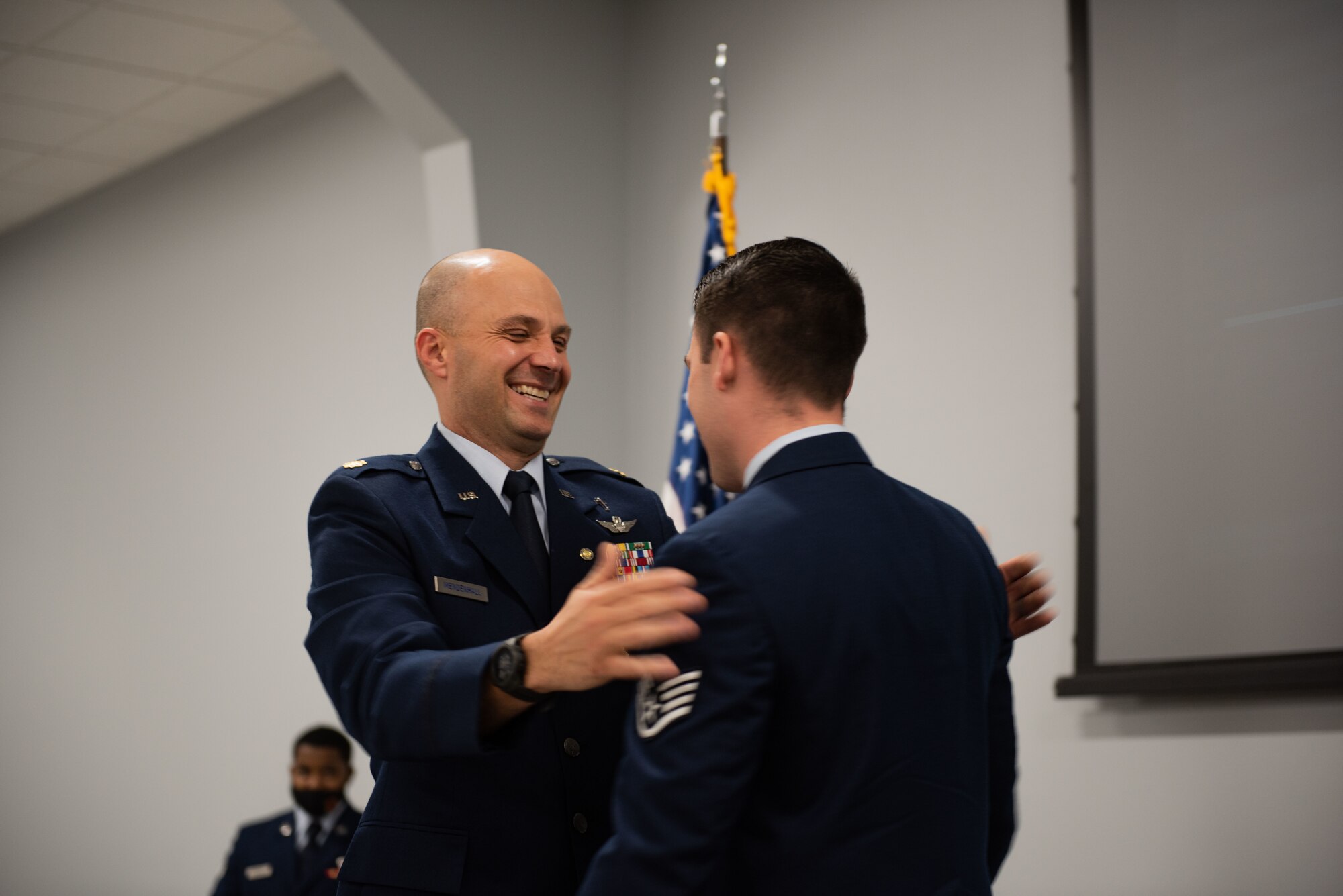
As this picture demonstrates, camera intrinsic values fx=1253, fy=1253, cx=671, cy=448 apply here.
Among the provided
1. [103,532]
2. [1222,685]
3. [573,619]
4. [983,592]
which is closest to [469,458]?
[573,619]

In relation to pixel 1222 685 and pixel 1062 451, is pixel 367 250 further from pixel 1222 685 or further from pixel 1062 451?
pixel 1222 685

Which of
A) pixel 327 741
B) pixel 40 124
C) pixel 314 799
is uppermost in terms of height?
pixel 40 124

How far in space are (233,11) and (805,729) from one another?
4.80m

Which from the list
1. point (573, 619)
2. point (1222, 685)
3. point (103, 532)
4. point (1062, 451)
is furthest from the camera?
point (103, 532)

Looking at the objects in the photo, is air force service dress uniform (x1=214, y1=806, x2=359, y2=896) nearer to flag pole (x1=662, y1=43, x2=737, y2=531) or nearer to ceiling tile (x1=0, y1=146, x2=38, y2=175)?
flag pole (x1=662, y1=43, x2=737, y2=531)

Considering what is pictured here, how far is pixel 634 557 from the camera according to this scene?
196 cm

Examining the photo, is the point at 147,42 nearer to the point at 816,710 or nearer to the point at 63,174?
the point at 63,174

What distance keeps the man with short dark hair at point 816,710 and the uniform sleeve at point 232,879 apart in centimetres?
384

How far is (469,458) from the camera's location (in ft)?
6.26

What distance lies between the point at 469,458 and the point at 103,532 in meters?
5.62

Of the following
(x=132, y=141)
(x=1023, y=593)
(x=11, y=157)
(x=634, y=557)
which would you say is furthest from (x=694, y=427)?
(x=11, y=157)

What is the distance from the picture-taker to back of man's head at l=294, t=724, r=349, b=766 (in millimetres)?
4957

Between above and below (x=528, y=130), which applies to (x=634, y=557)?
below

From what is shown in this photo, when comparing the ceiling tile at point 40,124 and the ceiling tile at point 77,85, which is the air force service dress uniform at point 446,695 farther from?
the ceiling tile at point 40,124
